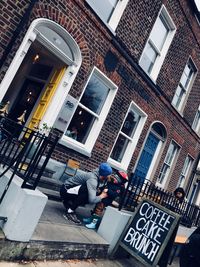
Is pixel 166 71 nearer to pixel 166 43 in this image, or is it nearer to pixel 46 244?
pixel 166 43

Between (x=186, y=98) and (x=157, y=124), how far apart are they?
104 inches

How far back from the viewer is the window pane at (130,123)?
1015cm

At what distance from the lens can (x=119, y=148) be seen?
33.3ft

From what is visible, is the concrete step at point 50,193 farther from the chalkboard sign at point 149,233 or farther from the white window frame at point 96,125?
the chalkboard sign at point 149,233

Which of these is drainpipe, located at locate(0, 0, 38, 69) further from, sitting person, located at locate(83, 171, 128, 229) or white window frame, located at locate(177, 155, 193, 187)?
white window frame, located at locate(177, 155, 193, 187)

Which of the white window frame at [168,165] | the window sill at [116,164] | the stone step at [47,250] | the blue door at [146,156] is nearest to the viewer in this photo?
the stone step at [47,250]

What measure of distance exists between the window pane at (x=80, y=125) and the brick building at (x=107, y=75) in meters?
0.03

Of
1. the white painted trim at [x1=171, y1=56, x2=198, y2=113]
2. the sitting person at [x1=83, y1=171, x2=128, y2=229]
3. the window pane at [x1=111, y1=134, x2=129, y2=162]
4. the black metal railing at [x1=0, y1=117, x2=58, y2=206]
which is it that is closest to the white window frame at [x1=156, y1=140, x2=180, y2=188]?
the white painted trim at [x1=171, y1=56, x2=198, y2=113]

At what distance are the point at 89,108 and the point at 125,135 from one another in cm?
214

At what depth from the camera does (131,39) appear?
9180mm

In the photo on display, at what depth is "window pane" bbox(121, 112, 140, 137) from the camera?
10.2 metres

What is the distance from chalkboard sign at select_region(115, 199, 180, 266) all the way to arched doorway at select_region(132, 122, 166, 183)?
18.2 ft

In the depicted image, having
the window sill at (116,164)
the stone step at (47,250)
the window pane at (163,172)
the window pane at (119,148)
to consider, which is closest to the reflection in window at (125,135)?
the window pane at (119,148)

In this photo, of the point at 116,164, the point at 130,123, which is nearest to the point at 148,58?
the point at 130,123
